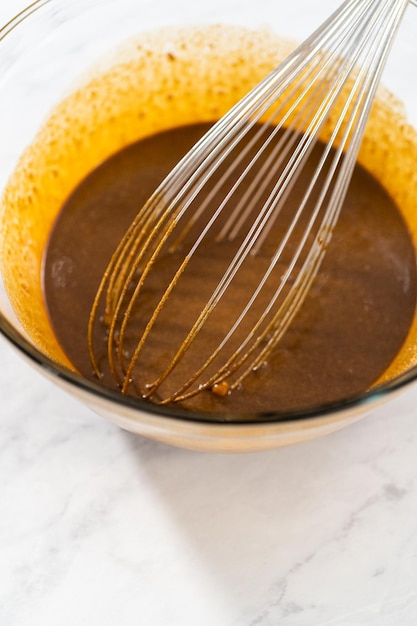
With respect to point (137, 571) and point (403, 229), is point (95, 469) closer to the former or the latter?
point (137, 571)

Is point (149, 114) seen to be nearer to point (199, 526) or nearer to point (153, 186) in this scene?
point (153, 186)

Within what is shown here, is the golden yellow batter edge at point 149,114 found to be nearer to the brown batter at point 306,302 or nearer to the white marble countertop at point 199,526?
the brown batter at point 306,302

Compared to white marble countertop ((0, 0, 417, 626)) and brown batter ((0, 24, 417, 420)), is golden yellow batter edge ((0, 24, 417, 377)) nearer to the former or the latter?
brown batter ((0, 24, 417, 420))

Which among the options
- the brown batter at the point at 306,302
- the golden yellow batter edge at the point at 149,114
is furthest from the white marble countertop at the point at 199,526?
the golden yellow batter edge at the point at 149,114

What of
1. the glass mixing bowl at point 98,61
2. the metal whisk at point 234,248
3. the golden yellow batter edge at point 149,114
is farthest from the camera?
the golden yellow batter edge at point 149,114

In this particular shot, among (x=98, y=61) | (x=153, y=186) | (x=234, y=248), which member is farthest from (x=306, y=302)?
(x=98, y=61)

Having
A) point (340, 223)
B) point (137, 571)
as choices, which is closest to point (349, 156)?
point (340, 223)

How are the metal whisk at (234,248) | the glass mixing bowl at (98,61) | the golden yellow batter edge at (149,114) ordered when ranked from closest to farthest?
the glass mixing bowl at (98,61), the metal whisk at (234,248), the golden yellow batter edge at (149,114)

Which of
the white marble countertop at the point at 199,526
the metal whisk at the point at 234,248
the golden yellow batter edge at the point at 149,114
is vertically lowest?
the white marble countertop at the point at 199,526
